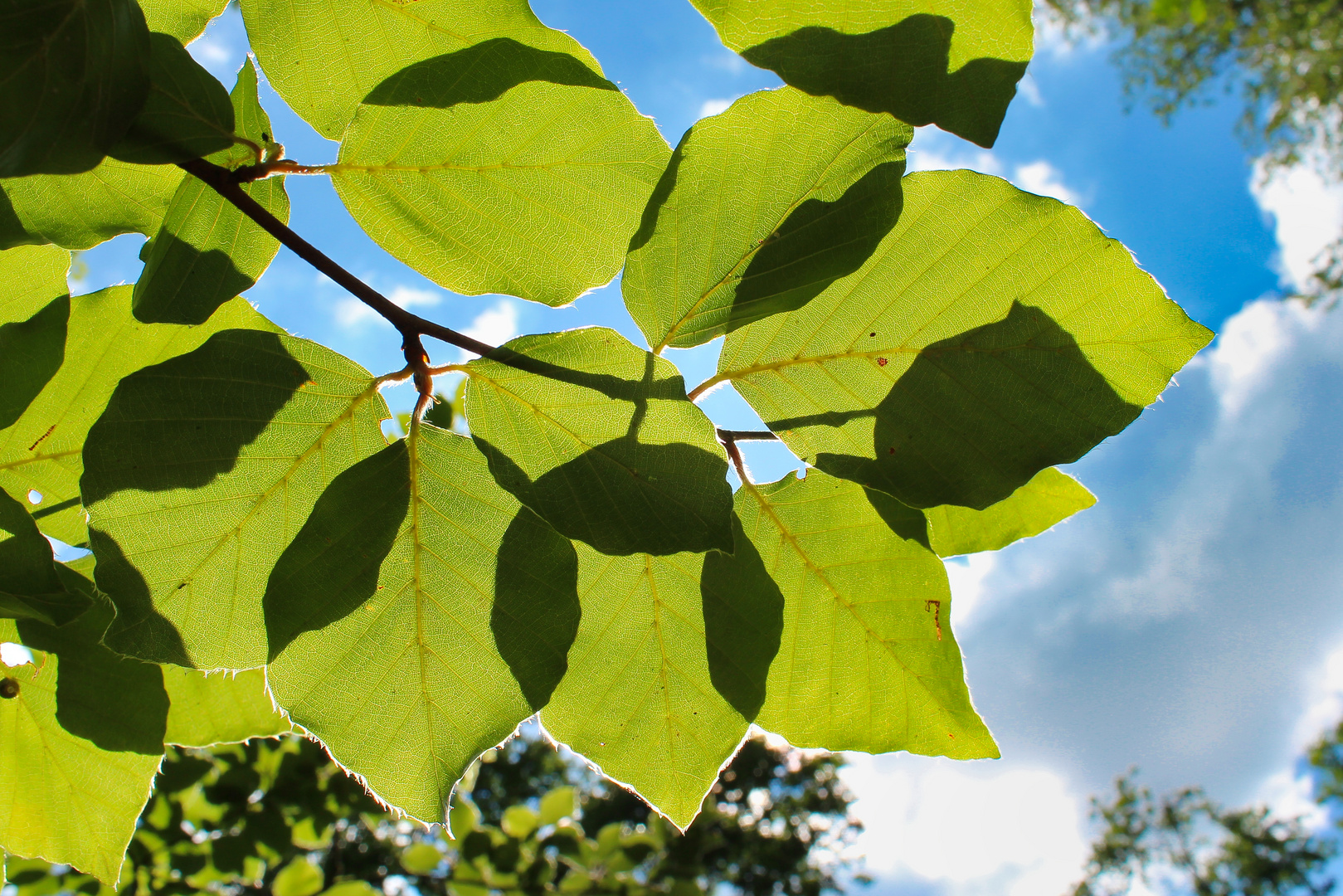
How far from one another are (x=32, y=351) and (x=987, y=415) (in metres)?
0.63

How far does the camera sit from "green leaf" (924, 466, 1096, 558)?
2.03ft

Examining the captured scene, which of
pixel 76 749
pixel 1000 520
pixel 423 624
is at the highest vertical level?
pixel 1000 520

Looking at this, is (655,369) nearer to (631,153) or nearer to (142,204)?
(631,153)

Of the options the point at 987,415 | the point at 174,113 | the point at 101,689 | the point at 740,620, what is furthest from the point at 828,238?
the point at 101,689

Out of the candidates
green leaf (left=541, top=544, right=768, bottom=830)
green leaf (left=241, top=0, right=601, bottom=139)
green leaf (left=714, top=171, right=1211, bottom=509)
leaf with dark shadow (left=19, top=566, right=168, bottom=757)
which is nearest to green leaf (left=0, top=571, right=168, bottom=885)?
leaf with dark shadow (left=19, top=566, right=168, bottom=757)

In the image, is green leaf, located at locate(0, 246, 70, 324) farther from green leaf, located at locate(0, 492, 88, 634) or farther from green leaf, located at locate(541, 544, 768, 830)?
green leaf, located at locate(541, 544, 768, 830)

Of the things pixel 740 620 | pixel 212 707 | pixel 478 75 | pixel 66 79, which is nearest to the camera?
pixel 66 79

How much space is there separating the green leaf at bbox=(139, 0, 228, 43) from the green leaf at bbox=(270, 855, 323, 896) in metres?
2.27

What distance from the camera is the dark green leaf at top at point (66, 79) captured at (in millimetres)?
324

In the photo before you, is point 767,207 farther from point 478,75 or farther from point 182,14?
point 182,14

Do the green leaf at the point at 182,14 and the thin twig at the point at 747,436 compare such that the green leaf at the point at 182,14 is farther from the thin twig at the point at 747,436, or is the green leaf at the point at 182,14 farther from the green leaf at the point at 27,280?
the thin twig at the point at 747,436

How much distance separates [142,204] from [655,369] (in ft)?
1.24

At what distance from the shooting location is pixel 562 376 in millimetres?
462

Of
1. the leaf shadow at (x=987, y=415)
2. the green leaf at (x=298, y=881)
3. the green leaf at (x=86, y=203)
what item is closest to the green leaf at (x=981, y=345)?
the leaf shadow at (x=987, y=415)
